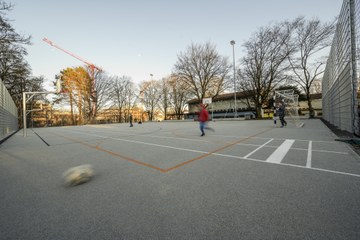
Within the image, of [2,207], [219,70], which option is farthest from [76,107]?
[2,207]

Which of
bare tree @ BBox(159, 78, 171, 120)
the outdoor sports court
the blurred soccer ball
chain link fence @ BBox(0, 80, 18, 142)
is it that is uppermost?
bare tree @ BBox(159, 78, 171, 120)

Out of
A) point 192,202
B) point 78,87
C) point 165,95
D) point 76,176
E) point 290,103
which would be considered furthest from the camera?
point 165,95

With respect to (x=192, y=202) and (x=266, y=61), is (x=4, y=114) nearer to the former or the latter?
(x=192, y=202)

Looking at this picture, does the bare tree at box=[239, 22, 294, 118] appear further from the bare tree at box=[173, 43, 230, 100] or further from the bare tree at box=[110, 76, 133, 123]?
the bare tree at box=[110, 76, 133, 123]

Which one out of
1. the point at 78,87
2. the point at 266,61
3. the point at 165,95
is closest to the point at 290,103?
the point at 266,61

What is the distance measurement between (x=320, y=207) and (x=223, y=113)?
56.1 meters

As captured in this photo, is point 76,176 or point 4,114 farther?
point 4,114

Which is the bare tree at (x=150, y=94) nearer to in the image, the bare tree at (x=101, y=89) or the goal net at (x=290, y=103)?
the bare tree at (x=101, y=89)

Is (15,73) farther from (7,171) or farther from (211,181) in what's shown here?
(211,181)

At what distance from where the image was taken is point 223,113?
56.1 meters

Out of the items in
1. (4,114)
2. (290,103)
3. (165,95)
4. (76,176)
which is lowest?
(76,176)

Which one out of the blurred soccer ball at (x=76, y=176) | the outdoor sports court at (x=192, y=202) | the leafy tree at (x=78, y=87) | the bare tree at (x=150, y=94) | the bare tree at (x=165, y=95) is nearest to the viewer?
the outdoor sports court at (x=192, y=202)

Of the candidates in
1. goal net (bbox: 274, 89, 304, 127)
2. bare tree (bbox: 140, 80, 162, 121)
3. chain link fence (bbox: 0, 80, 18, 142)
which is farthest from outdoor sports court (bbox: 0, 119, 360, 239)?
bare tree (bbox: 140, 80, 162, 121)

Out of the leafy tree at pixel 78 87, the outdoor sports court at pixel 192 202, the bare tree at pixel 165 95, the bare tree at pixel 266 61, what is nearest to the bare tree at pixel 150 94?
the bare tree at pixel 165 95
